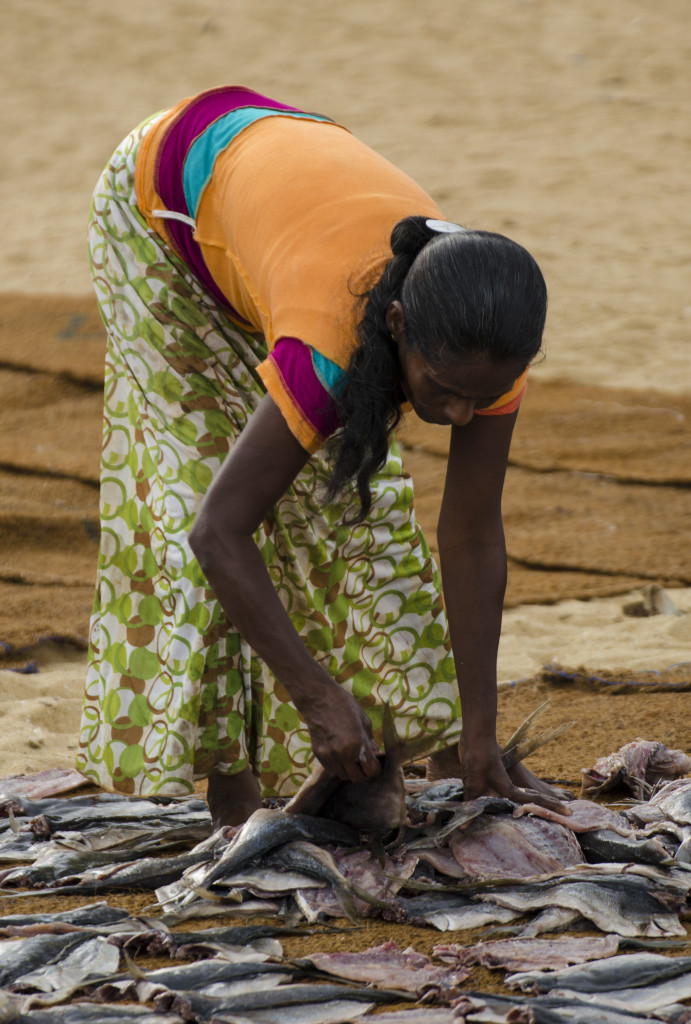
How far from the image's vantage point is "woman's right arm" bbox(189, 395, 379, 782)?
2.13 metres

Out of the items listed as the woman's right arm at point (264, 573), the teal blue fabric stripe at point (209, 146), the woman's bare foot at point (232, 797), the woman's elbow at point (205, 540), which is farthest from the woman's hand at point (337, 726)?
the teal blue fabric stripe at point (209, 146)

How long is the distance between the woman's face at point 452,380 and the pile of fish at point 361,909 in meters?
0.75

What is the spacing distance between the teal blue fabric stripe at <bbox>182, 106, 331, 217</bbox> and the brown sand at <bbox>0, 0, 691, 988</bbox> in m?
1.47

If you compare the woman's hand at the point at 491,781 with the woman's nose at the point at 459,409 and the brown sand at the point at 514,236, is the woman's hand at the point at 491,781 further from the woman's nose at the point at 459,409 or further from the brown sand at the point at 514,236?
the woman's nose at the point at 459,409

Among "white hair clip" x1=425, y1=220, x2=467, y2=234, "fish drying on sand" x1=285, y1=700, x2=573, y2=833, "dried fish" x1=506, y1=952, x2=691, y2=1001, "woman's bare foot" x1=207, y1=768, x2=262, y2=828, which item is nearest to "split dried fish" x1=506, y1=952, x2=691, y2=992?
"dried fish" x1=506, y1=952, x2=691, y2=1001

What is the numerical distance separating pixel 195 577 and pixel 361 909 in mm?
782

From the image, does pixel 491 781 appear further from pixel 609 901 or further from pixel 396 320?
pixel 396 320

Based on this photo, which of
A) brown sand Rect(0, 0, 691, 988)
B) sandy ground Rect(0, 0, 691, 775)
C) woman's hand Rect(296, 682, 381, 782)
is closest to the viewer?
woman's hand Rect(296, 682, 381, 782)

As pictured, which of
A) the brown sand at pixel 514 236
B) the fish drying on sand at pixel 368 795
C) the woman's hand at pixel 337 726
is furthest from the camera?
the brown sand at pixel 514 236

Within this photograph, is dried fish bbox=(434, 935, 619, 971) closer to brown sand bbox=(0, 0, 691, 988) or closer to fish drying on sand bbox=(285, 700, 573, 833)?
brown sand bbox=(0, 0, 691, 988)

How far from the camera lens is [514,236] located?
381 inches

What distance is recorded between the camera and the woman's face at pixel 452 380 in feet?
6.67

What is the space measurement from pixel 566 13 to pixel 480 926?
45.7 ft

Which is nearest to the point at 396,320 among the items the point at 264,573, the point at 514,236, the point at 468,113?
the point at 264,573
